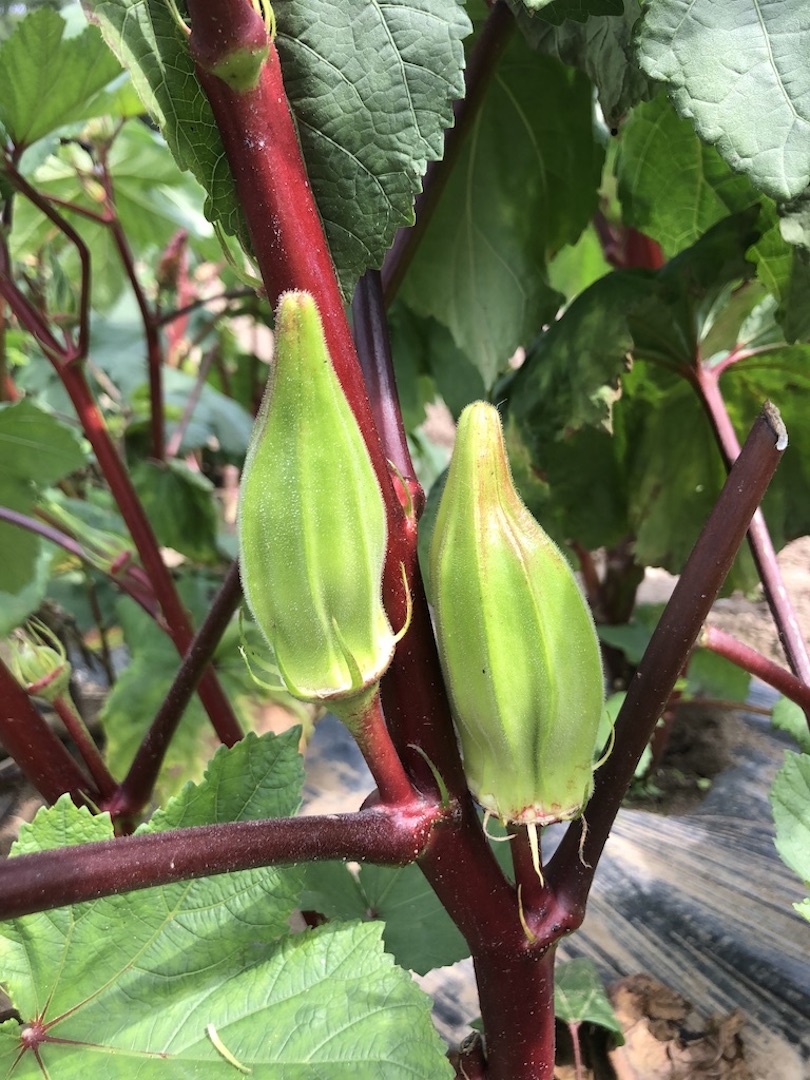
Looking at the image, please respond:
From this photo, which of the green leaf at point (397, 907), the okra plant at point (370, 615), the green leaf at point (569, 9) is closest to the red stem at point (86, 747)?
the okra plant at point (370, 615)

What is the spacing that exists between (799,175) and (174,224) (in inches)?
46.2

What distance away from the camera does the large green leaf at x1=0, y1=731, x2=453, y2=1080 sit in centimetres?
37

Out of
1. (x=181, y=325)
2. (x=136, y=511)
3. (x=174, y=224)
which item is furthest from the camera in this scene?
(x=181, y=325)

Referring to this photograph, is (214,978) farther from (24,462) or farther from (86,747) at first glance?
(24,462)

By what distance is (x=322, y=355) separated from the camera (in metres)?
0.32

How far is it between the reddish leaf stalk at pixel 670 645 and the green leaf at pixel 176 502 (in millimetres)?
949

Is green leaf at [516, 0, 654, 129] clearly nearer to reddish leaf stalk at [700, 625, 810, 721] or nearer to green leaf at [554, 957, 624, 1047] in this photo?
reddish leaf stalk at [700, 625, 810, 721]

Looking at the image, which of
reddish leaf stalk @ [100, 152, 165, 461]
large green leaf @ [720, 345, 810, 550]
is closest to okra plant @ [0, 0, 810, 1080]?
large green leaf @ [720, 345, 810, 550]

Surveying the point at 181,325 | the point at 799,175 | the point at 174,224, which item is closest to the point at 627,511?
the point at 799,175

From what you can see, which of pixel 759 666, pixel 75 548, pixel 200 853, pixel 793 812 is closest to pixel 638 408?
pixel 759 666

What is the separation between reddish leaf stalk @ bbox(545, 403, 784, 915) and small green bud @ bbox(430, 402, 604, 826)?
0.04m

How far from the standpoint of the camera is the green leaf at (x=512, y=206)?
733 mm

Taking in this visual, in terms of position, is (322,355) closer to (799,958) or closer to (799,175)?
(799,175)

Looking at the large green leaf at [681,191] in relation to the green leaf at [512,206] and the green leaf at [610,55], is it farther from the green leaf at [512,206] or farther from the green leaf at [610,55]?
the green leaf at [610,55]
